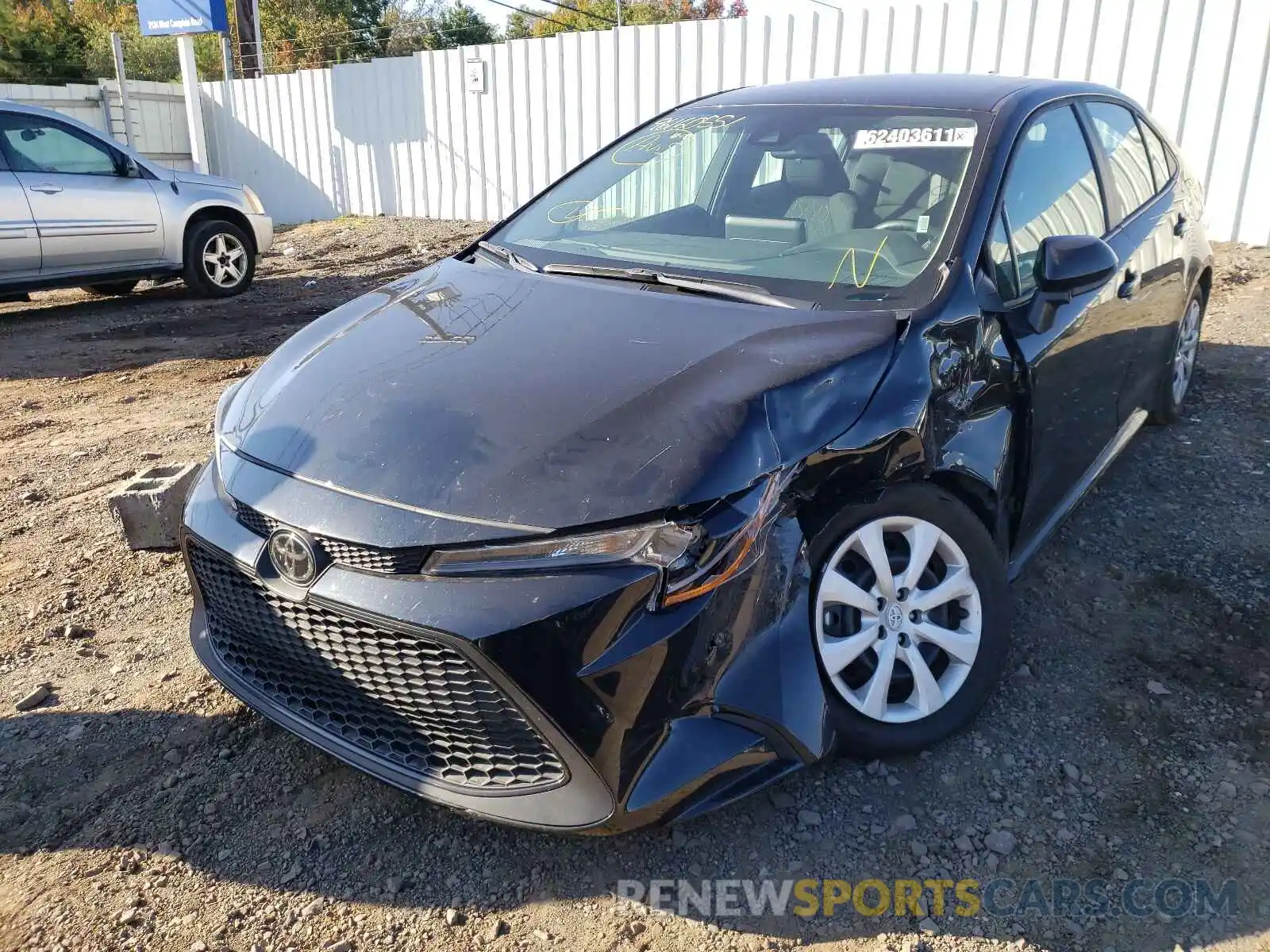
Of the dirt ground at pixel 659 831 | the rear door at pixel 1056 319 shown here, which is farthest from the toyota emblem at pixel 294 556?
the rear door at pixel 1056 319

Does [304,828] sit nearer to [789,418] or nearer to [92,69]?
[789,418]

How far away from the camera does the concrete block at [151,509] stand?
3.71m

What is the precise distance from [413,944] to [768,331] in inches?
67.1

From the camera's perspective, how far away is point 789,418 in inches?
91.9

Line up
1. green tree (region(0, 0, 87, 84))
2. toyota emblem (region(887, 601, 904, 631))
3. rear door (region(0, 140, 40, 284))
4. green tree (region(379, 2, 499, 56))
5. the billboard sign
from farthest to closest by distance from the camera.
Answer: green tree (region(379, 2, 499, 56)), green tree (region(0, 0, 87, 84)), the billboard sign, rear door (region(0, 140, 40, 284)), toyota emblem (region(887, 601, 904, 631))

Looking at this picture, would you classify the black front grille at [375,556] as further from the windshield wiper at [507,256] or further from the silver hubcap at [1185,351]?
the silver hubcap at [1185,351]

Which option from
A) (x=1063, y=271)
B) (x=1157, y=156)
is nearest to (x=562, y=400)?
(x=1063, y=271)

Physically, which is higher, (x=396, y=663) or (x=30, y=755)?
(x=396, y=663)

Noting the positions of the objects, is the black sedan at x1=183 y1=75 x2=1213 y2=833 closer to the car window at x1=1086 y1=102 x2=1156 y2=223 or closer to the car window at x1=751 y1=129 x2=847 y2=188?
the car window at x1=751 y1=129 x2=847 y2=188

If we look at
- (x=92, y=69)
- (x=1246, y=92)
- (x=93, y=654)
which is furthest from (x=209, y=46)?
(x=93, y=654)

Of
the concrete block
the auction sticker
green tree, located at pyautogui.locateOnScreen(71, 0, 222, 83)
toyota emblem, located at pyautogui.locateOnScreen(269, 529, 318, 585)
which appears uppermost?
green tree, located at pyautogui.locateOnScreen(71, 0, 222, 83)

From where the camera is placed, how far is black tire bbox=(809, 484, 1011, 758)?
2.42 m

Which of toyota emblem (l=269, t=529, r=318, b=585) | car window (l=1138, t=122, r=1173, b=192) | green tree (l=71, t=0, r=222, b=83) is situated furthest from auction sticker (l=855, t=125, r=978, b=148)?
green tree (l=71, t=0, r=222, b=83)

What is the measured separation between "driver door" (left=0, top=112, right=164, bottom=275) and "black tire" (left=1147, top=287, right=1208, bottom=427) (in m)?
8.25
